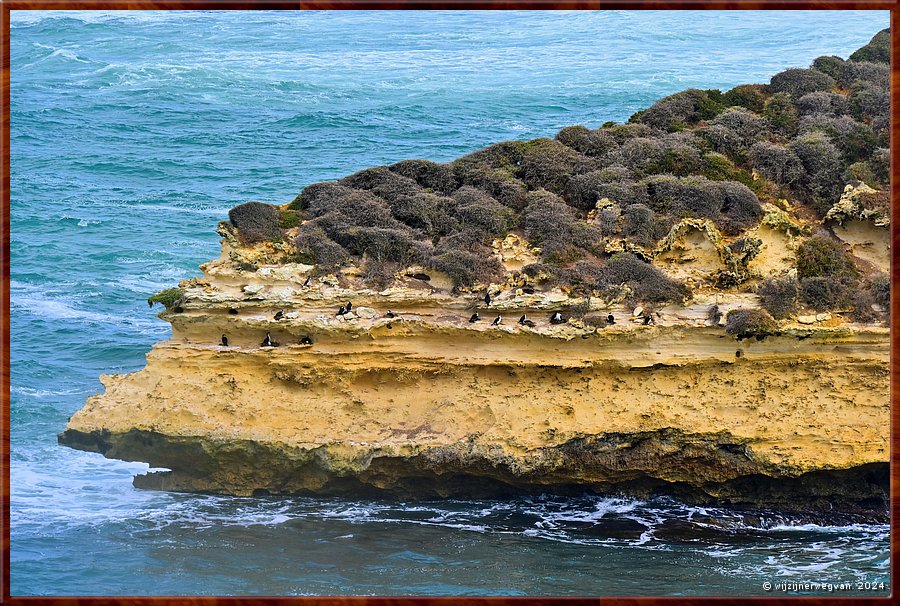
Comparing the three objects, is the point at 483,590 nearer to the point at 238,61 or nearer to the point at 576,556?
the point at 576,556

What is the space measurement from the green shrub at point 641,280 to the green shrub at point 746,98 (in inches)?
260

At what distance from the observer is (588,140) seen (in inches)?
899

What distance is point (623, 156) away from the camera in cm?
2227

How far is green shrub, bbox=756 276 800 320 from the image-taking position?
59.7 ft

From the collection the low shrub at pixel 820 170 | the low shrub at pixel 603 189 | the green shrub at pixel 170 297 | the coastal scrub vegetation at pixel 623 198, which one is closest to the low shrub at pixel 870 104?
the coastal scrub vegetation at pixel 623 198

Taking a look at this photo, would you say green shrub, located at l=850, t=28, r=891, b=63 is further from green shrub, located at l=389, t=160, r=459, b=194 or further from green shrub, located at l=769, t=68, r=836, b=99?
green shrub, located at l=389, t=160, r=459, b=194

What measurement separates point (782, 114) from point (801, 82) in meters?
1.33

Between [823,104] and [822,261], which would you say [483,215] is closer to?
[822,261]

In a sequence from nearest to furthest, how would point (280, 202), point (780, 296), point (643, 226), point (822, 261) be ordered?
point (780, 296)
point (822, 261)
point (643, 226)
point (280, 202)

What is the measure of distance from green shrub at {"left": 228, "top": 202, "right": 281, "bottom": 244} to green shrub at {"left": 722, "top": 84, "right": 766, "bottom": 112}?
10218mm

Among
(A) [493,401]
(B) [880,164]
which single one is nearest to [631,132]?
(B) [880,164]

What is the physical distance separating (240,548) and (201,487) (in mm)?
2039

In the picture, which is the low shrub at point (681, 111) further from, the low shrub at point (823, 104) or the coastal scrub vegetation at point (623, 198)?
the low shrub at point (823, 104)

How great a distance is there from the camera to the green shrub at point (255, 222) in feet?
64.7
